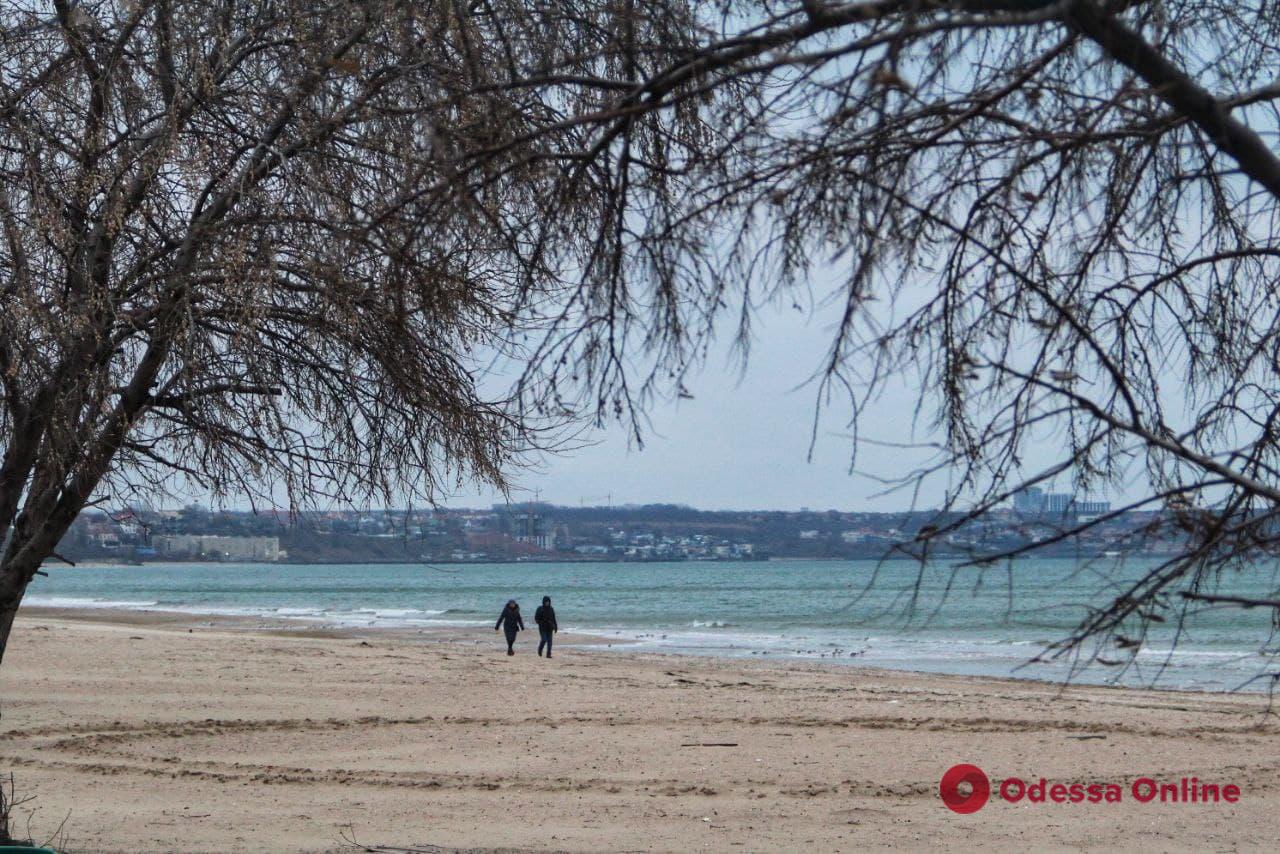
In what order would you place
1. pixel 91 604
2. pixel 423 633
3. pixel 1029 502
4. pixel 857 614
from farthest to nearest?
1. pixel 91 604
2. pixel 857 614
3. pixel 423 633
4. pixel 1029 502

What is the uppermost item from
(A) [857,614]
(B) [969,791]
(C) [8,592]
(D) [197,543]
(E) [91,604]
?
(D) [197,543]

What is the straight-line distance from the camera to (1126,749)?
1462 centimetres

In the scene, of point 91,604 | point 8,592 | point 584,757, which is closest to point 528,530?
point 8,592

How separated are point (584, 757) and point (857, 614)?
1627 inches

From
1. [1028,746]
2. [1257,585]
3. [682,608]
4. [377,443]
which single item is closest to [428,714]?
[1028,746]

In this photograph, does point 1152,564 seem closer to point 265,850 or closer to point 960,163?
point 960,163

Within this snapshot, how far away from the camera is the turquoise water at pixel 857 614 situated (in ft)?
16.2

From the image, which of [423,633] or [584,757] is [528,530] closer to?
[584,757]

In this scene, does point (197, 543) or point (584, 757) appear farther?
point (584, 757)

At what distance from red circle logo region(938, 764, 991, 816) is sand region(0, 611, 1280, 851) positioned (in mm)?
165

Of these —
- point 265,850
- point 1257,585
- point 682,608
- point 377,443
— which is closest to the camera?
point 377,443

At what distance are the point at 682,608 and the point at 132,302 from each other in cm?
5668

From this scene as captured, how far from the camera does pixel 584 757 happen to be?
13406 mm

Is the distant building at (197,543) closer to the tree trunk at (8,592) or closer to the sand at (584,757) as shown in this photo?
the sand at (584,757)
